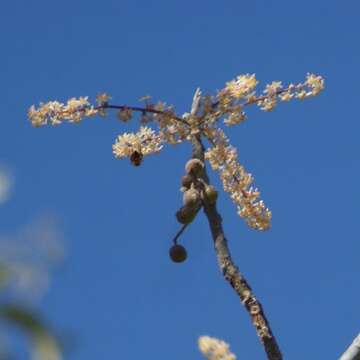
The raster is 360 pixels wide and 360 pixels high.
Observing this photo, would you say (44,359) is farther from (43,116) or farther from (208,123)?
(43,116)

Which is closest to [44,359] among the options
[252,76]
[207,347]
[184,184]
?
[207,347]

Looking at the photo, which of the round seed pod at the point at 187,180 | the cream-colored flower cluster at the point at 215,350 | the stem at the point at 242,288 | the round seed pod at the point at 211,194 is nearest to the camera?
the cream-colored flower cluster at the point at 215,350

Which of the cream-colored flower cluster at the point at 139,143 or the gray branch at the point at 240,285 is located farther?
the cream-colored flower cluster at the point at 139,143

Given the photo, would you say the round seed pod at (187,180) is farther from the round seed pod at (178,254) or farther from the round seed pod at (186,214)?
the round seed pod at (178,254)

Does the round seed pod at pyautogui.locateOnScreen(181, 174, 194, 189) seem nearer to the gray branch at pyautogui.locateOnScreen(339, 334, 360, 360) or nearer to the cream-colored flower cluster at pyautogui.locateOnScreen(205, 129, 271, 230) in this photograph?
the cream-colored flower cluster at pyautogui.locateOnScreen(205, 129, 271, 230)

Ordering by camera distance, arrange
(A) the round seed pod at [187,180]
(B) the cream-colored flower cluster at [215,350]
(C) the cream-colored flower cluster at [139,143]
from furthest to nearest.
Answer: (C) the cream-colored flower cluster at [139,143]
(A) the round seed pod at [187,180]
(B) the cream-colored flower cluster at [215,350]

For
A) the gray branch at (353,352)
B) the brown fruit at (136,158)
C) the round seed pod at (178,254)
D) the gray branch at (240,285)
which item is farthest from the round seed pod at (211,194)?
the gray branch at (353,352)
